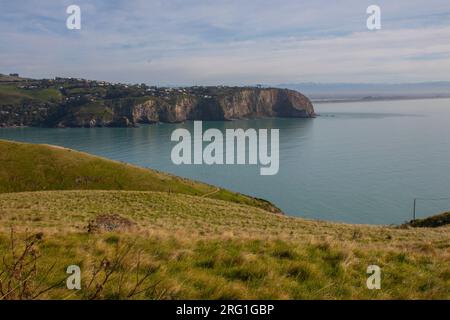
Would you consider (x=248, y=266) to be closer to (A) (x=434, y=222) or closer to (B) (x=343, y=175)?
(A) (x=434, y=222)

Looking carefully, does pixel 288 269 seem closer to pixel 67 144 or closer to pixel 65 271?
pixel 65 271

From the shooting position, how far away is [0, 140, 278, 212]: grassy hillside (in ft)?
209

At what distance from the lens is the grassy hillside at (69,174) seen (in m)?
63.6

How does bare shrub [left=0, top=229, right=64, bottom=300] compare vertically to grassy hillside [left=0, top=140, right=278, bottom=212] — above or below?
above

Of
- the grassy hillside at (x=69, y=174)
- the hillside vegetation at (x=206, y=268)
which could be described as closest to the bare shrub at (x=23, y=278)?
the hillside vegetation at (x=206, y=268)

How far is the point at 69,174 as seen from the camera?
67125 millimetres
